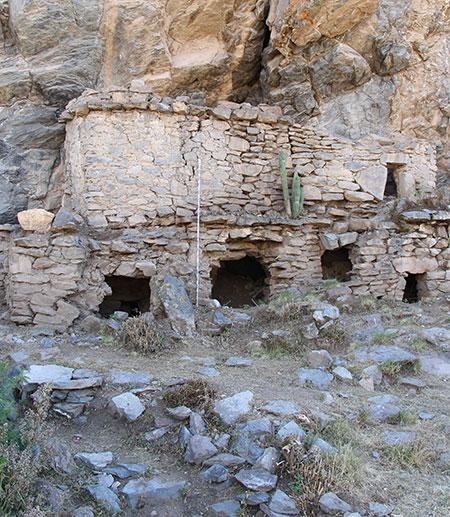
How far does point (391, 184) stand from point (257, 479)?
316 inches

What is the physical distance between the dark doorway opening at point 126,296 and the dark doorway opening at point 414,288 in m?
4.58

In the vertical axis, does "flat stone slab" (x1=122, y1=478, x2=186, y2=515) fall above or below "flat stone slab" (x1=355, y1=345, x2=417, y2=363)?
below

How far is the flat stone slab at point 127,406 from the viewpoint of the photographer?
4.53 meters

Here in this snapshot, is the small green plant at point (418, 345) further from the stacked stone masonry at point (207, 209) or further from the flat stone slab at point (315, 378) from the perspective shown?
the stacked stone masonry at point (207, 209)

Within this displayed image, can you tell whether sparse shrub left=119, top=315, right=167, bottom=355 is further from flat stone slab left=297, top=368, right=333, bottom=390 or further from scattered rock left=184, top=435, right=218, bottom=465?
scattered rock left=184, top=435, right=218, bottom=465

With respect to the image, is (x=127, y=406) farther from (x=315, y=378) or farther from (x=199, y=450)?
(x=315, y=378)

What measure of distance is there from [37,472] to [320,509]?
190cm

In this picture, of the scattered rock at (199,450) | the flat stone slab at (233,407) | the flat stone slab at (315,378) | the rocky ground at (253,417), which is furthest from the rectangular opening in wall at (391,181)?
the scattered rock at (199,450)

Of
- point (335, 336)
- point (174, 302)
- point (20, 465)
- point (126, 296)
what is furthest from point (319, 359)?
point (126, 296)

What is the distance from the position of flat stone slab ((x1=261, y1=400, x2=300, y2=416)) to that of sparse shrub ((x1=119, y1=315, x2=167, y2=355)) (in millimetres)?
2030

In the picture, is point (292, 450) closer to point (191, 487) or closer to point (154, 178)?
point (191, 487)

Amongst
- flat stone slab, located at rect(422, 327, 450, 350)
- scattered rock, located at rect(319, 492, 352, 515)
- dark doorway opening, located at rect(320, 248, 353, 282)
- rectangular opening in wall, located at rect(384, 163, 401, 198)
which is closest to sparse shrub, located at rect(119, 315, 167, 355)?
scattered rock, located at rect(319, 492, 352, 515)

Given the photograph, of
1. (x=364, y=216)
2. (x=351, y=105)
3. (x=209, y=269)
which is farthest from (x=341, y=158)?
(x=209, y=269)

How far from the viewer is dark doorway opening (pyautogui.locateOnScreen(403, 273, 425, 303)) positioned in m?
8.89
